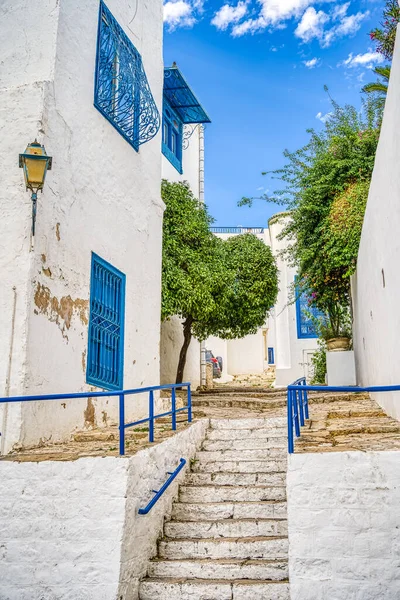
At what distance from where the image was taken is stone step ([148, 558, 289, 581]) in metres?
Answer: 5.25

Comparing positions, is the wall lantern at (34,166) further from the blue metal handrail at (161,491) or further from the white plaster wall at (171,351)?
the white plaster wall at (171,351)

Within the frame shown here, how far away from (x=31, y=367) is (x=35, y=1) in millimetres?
4524

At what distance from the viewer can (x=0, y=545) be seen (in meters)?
5.11

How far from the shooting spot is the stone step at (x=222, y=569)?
525 cm

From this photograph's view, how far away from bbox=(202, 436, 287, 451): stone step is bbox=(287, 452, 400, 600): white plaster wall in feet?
8.90

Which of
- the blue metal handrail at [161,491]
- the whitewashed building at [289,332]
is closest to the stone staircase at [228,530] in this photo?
the blue metal handrail at [161,491]

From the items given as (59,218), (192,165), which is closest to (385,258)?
(59,218)

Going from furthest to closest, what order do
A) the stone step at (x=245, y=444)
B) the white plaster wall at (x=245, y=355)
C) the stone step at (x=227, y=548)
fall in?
the white plaster wall at (x=245, y=355), the stone step at (x=245, y=444), the stone step at (x=227, y=548)

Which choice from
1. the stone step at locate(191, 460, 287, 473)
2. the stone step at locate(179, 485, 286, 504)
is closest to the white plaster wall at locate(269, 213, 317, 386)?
the stone step at locate(191, 460, 287, 473)

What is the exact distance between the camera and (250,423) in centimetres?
838

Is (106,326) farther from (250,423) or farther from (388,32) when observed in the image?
(388,32)

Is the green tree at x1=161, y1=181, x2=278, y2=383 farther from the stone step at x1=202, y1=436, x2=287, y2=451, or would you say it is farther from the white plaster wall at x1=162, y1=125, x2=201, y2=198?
the stone step at x1=202, y1=436, x2=287, y2=451

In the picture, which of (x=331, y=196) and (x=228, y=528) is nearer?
(x=228, y=528)

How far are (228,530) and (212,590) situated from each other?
2.77ft
